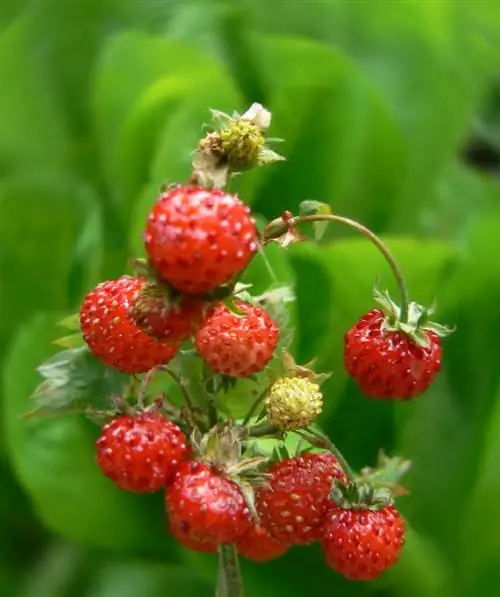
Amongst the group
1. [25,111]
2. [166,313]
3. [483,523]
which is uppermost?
[166,313]

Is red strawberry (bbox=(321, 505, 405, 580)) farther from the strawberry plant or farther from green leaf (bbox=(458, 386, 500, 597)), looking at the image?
green leaf (bbox=(458, 386, 500, 597))

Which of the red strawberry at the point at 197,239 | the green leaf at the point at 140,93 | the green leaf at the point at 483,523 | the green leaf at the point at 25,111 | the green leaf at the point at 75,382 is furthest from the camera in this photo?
the green leaf at the point at 25,111

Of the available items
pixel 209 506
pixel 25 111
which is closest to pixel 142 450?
pixel 209 506

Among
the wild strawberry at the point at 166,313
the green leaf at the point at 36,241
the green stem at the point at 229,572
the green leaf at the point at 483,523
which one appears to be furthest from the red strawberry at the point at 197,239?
the green leaf at the point at 36,241

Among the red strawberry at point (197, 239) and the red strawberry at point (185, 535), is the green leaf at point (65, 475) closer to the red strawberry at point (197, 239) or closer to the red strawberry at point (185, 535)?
the red strawberry at point (185, 535)

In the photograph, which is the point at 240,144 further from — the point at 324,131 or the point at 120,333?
the point at 324,131
